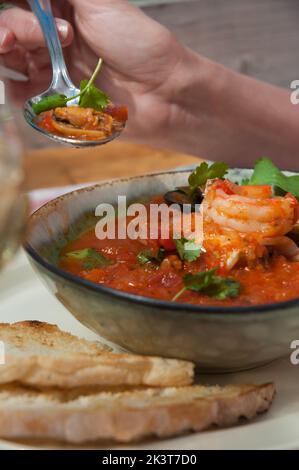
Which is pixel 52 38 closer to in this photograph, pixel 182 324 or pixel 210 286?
pixel 210 286

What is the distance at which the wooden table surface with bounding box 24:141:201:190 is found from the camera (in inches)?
114

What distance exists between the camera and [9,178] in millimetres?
775

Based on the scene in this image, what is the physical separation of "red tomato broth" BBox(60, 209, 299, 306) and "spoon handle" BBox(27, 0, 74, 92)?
671mm

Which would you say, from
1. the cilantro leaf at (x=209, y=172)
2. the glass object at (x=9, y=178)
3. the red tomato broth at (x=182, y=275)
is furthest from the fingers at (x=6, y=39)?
the glass object at (x=9, y=178)

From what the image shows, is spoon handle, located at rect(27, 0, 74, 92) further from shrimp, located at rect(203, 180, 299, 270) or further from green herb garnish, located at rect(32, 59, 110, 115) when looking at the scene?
shrimp, located at rect(203, 180, 299, 270)

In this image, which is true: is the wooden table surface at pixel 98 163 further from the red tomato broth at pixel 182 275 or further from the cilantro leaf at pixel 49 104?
the red tomato broth at pixel 182 275

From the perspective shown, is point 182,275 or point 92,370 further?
point 182,275

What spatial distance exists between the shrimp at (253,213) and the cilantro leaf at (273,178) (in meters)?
0.21

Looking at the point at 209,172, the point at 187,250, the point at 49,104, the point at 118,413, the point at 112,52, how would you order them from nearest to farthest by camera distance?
the point at 118,413
the point at 187,250
the point at 209,172
the point at 49,104
the point at 112,52

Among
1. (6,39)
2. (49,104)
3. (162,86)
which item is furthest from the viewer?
(162,86)

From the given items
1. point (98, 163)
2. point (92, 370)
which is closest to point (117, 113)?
point (98, 163)

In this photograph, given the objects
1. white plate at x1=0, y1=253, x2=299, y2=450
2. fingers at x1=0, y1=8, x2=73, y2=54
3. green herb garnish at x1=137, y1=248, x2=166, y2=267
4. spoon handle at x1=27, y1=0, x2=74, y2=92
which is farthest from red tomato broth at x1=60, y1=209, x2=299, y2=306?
fingers at x1=0, y1=8, x2=73, y2=54

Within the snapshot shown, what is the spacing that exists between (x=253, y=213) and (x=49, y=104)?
27.5 inches

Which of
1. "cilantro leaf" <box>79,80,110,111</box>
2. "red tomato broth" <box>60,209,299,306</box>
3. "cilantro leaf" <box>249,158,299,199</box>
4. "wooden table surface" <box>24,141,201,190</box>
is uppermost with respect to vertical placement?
"cilantro leaf" <box>79,80,110,111</box>
